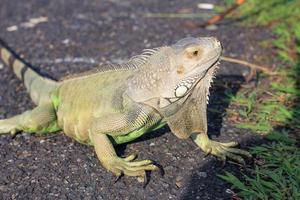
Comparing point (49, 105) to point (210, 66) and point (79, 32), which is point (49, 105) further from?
point (79, 32)

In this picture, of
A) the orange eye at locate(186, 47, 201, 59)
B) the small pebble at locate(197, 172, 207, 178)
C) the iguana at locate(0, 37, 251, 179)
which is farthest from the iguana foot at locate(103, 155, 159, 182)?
the orange eye at locate(186, 47, 201, 59)

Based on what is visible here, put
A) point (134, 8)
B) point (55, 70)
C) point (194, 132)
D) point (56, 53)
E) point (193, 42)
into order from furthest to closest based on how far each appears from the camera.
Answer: point (134, 8) → point (56, 53) → point (55, 70) → point (194, 132) → point (193, 42)

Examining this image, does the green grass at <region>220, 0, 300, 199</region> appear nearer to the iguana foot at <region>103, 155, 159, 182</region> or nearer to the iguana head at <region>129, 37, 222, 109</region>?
the iguana foot at <region>103, 155, 159, 182</region>

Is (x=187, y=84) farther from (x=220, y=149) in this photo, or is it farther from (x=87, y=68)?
Answer: (x=87, y=68)

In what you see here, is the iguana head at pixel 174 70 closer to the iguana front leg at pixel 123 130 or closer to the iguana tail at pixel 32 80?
the iguana front leg at pixel 123 130

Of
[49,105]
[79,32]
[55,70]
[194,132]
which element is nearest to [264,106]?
[194,132]

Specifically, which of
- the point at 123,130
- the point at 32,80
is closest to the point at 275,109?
the point at 123,130
